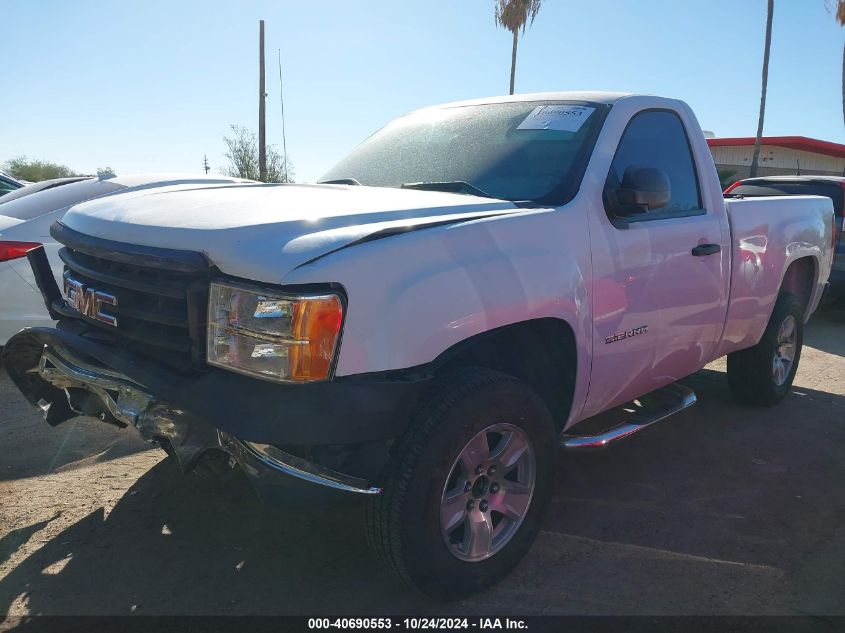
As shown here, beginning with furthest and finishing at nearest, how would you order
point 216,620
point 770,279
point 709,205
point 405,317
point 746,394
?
point 746,394, point 770,279, point 709,205, point 216,620, point 405,317

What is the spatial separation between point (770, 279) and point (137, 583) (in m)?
4.01

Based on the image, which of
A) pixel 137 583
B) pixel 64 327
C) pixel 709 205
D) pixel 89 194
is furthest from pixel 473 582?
pixel 89 194

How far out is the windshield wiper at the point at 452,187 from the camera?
3.33 metres

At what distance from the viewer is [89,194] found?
5711 mm

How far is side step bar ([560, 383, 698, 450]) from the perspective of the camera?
3201 millimetres

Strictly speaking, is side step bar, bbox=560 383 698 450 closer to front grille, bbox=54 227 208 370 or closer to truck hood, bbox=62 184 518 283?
truck hood, bbox=62 184 518 283

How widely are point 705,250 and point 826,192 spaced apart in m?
6.23

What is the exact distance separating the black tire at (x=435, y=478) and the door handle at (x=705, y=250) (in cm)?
151

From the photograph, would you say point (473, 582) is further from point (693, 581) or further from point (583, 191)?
point (583, 191)

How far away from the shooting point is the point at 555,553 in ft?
10.5

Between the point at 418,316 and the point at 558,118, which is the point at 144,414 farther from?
the point at 558,118

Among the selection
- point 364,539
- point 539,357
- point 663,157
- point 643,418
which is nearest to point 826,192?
point 663,157

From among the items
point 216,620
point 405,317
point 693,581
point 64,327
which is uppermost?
point 405,317

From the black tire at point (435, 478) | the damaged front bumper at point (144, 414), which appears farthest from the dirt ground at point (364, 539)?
the damaged front bumper at point (144, 414)
